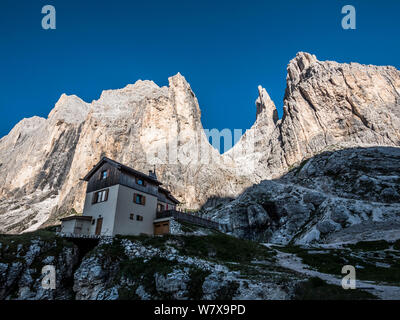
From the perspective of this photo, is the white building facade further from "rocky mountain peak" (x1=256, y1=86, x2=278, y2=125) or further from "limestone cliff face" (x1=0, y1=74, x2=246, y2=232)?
"rocky mountain peak" (x1=256, y1=86, x2=278, y2=125)

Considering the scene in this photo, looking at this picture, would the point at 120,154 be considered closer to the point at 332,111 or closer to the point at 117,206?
the point at 117,206

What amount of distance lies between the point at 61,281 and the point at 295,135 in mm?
122634

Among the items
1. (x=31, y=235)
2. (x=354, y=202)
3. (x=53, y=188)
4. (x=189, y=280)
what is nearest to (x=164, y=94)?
(x=53, y=188)

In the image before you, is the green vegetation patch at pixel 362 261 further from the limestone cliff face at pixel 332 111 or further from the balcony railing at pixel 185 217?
the limestone cliff face at pixel 332 111

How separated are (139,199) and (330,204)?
48436 mm

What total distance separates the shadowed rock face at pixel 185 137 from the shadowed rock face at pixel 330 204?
22.1 metres

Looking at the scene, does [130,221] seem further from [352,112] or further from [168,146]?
[352,112]

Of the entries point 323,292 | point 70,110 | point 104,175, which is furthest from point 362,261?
point 70,110

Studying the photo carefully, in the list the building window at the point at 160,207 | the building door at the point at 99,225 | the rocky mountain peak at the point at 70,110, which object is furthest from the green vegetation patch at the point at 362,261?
the rocky mountain peak at the point at 70,110

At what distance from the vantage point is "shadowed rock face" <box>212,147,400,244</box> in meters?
49.8

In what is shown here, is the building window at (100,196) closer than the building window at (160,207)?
Yes

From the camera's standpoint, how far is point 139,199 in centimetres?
3516

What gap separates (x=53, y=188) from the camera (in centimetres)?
13662

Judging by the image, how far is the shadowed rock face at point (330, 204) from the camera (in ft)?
163
